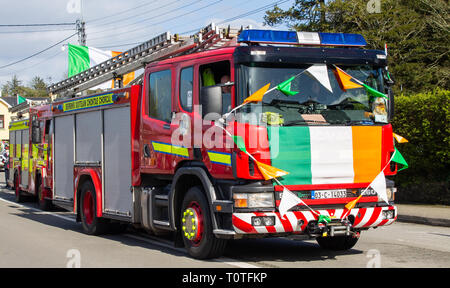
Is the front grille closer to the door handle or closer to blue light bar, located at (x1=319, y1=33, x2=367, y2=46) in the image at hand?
blue light bar, located at (x1=319, y1=33, x2=367, y2=46)

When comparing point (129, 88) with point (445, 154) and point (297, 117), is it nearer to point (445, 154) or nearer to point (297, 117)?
point (297, 117)

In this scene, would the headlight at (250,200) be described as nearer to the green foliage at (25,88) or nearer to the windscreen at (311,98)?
the windscreen at (311,98)

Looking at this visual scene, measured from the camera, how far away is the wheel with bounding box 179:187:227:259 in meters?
8.21

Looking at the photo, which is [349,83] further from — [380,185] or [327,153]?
[380,185]

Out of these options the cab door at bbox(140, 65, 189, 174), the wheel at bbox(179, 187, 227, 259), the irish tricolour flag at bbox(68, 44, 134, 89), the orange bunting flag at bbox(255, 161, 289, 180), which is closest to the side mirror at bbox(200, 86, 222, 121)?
the orange bunting flag at bbox(255, 161, 289, 180)

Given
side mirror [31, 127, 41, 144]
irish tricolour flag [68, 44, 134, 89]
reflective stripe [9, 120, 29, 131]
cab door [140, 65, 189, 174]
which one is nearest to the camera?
cab door [140, 65, 189, 174]

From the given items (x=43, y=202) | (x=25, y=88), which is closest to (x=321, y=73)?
(x=43, y=202)

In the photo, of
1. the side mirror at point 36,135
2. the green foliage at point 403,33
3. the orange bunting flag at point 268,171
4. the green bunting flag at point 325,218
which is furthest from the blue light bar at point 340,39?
the green foliage at point 403,33

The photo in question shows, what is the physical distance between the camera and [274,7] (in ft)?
90.8

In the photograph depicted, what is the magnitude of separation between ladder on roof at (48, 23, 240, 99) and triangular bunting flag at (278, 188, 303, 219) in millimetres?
2554

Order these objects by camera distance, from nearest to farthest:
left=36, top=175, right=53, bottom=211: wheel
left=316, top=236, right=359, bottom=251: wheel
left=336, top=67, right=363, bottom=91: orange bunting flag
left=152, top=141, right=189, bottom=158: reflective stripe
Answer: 1. left=336, top=67, right=363, bottom=91: orange bunting flag
2. left=152, top=141, right=189, bottom=158: reflective stripe
3. left=316, top=236, right=359, bottom=251: wheel
4. left=36, top=175, right=53, bottom=211: wheel

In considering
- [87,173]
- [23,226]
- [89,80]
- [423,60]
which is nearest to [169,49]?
[87,173]

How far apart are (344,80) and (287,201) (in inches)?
70.7

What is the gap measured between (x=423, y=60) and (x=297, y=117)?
19388 mm
